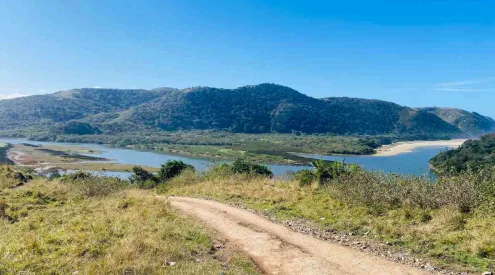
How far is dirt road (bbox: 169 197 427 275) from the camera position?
7668 mm

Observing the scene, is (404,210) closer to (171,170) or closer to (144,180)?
(171,170)

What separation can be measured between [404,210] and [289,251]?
16.2 feet

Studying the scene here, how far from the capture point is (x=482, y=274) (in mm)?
7137

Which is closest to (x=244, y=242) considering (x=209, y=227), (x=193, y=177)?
(x=209, y=227)

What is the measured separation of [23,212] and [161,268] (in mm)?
9185

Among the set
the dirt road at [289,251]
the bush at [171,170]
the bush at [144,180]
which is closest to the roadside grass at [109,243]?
the dirt road at [289,251]

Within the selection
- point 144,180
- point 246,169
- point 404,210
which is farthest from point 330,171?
point 144,180

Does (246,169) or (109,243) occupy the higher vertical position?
(109,243)

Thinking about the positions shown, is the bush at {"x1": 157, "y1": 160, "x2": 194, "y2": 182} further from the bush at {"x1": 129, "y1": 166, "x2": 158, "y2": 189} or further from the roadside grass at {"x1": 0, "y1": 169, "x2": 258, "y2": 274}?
the roadside grass at {"x1": 0, "y1": 169, "x2": 258, "y2": 274}

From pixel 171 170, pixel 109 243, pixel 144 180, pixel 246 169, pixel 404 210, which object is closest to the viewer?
pixel 109 243

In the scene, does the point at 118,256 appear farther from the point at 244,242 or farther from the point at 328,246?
the point at 328,246

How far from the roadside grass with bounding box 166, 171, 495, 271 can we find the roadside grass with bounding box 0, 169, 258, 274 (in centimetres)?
435

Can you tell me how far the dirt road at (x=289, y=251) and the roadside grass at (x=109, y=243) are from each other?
62 cm

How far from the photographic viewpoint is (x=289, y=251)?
8.87 meters
